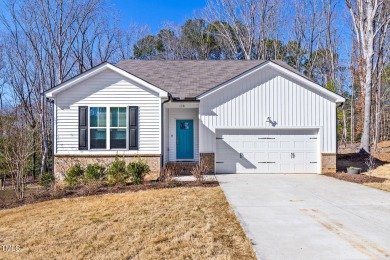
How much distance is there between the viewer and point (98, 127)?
37.0 feet

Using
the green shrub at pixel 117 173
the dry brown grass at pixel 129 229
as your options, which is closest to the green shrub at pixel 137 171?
the green shrub at pixel 117 173

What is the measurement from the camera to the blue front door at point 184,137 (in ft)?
45.4

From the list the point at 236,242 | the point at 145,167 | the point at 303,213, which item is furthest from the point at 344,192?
the point at 145,167

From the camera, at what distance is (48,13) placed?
1905 centimetres

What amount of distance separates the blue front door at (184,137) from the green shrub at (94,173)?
13.5ft

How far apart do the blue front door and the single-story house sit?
0.05 metres

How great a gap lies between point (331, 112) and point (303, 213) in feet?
24.6

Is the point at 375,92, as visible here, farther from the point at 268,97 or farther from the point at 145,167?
the point at 145,167

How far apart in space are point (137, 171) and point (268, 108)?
611 centimetres

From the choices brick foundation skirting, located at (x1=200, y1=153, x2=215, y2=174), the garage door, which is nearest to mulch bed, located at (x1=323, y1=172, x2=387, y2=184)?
the garage door

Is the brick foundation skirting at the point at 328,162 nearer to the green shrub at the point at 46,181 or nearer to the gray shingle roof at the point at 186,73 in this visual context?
the gray shingle roof at the point at 186,73

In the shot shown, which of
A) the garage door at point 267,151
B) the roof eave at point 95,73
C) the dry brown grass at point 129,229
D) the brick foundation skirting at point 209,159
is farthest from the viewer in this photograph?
the garage door at point 267,151

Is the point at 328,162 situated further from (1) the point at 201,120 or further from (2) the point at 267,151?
(1) the point at 201,120

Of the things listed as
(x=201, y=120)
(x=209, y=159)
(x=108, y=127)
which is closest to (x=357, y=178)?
(x=209, y=159)
